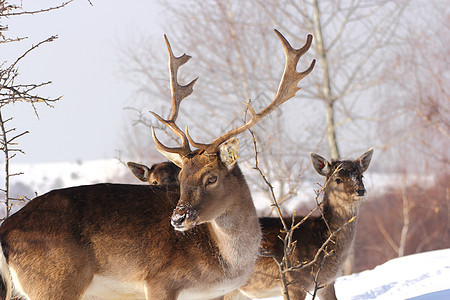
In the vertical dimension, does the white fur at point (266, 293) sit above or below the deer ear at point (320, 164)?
below

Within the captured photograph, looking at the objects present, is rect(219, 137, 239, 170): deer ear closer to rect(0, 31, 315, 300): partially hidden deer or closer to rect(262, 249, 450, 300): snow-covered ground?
rect(0, 31, 315, 300): partially hidden deer

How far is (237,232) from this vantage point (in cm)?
570

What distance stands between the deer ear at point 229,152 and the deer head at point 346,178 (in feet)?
6.86

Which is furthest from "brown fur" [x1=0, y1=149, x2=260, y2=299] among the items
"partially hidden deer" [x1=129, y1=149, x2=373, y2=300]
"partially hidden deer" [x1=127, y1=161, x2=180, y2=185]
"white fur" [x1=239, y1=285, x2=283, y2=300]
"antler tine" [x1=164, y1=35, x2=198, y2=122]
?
"partially hidden deer" [x1=127, y1=161, x2=180, y2=185]

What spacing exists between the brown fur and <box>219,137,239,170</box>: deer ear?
0.06m

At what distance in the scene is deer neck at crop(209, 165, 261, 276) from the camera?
222 inches

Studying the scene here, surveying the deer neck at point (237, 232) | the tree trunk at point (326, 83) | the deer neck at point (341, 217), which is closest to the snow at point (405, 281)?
the deer neck at point (341, 217)

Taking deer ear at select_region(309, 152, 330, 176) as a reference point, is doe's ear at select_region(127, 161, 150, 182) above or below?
above

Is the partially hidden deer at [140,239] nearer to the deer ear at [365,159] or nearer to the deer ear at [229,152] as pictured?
the deer ear at [229,152]

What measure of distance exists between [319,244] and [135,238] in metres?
2.65

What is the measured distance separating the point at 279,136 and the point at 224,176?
11856 millimetres

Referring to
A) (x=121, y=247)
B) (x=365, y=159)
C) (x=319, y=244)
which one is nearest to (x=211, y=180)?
(x=121, y=247)

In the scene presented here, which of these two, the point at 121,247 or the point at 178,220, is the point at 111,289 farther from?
the point at 178,220

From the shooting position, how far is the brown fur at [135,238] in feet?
17.3
